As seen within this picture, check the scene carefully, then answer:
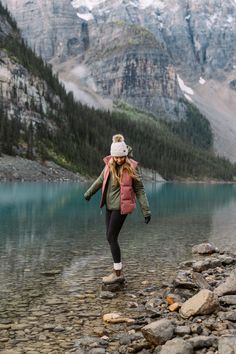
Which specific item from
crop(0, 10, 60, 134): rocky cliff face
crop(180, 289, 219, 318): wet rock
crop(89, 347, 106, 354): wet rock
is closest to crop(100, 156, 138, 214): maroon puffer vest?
crop(180, 289, 219, 318): wet rock

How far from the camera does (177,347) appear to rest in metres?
7.75

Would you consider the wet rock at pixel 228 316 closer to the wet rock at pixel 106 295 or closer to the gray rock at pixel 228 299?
the gray rock at pixel 228 299

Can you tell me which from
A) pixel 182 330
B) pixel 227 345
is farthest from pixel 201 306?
pixel 227 345

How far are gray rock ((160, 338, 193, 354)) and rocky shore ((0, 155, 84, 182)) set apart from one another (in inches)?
3586

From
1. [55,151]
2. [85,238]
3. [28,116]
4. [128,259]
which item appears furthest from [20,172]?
[128,259]

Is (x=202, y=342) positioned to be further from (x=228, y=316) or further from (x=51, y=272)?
(x=51, y=272)

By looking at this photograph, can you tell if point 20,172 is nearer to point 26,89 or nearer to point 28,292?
point 26,89

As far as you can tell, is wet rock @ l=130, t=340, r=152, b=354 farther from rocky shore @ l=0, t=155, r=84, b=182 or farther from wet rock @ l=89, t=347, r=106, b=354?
rocky shore @ l=0, t=155, r=84, b=182

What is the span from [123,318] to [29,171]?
99784 millimetres

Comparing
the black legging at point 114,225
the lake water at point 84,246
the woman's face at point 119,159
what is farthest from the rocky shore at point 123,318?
the woman's face at point 119,159

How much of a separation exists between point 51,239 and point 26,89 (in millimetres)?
139779

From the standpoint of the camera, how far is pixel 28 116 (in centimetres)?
14725

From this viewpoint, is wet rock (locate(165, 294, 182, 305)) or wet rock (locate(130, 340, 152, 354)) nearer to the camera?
wet rock (locate(130, 340, 152, 354))

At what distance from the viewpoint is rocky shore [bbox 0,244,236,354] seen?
8.44 meters
